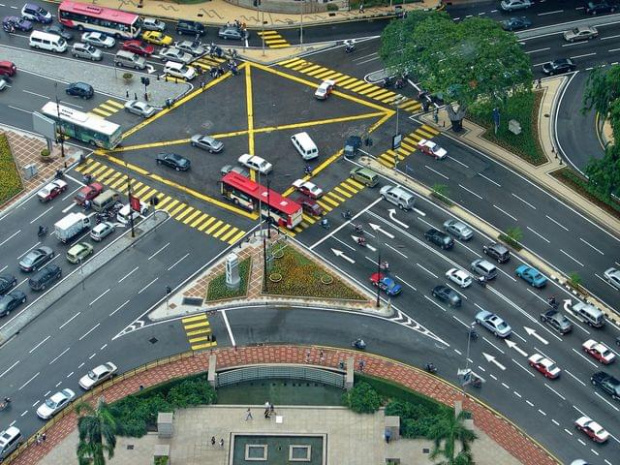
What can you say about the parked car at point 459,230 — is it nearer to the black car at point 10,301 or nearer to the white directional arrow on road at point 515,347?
the white directional arrow on road at point 515,347

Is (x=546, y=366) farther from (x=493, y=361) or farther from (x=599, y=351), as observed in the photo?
(x=599, y=351)

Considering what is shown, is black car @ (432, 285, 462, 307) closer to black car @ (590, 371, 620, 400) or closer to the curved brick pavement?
the curved brick pavement

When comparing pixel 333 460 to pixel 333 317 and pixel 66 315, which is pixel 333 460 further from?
pixel 66 315

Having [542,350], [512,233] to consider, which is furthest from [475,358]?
[512,233]

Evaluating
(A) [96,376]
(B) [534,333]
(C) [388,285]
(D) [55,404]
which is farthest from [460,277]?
(D) [55,404]

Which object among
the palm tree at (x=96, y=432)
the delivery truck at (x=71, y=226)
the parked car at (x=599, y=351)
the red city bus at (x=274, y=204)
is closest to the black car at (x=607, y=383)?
the parked car at (x=599, y=351)

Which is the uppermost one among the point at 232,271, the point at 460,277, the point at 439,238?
the point at 439,238

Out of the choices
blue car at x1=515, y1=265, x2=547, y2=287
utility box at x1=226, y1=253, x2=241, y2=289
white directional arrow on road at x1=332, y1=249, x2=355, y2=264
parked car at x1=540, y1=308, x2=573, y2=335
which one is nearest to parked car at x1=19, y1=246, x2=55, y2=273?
utility box at x1=226, y1=253, x2=241, y2=289
